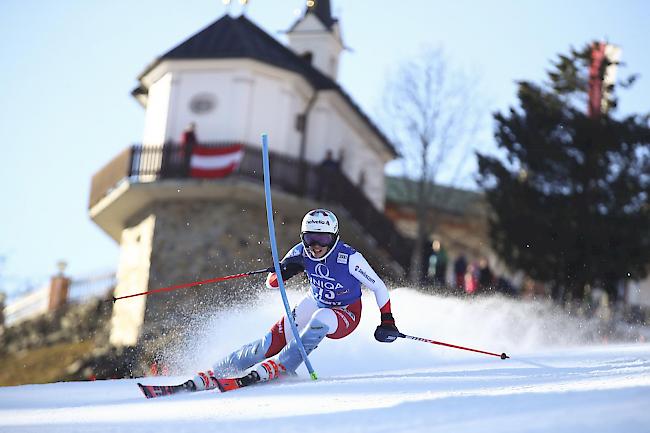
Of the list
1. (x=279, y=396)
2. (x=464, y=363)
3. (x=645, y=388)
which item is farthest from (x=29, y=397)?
(x=645, y=388)

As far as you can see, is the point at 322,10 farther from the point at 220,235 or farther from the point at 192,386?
the point at 192,386

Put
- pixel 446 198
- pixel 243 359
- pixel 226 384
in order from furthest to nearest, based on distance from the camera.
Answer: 1. pixel 446 198
2. pixel 243 359
3. pixel 226 384

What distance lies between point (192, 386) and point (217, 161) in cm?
1661

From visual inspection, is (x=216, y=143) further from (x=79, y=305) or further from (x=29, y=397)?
(x=29, y=397)

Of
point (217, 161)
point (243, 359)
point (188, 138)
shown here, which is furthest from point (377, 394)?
point (188, 138)

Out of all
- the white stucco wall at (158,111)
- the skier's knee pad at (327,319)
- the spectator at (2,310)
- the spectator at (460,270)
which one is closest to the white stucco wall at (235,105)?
the white stucco wall at (158,111)

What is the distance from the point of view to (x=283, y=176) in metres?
27.4

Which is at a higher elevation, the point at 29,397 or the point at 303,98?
the point at 303,98

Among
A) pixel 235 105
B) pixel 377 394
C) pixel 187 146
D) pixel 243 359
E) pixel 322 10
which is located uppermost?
pixel 322 10

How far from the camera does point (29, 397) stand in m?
10.8

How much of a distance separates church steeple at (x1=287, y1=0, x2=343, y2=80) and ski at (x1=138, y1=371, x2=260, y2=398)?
87.1 feet

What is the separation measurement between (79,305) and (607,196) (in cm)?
1470

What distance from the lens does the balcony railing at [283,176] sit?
26.9 meters

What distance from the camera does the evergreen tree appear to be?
2491 centimetres
